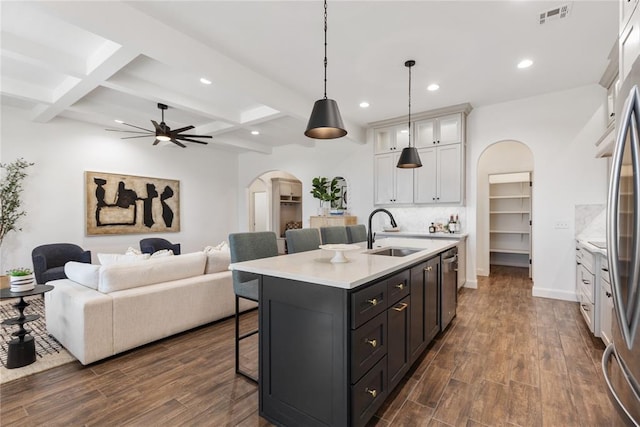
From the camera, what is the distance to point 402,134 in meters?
5.67

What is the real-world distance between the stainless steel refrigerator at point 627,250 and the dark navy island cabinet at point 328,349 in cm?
99

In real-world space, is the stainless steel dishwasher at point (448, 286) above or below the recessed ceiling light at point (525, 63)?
below

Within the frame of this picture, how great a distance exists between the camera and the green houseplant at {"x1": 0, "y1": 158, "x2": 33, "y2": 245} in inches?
182

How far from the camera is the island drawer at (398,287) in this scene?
1955 mm

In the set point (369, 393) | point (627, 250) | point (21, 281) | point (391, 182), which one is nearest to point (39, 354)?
point (21, 281)

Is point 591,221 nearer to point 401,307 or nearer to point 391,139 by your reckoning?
point 391,139

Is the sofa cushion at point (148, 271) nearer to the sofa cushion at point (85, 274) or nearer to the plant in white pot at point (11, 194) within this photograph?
the sofa cushion at point (85, 274)

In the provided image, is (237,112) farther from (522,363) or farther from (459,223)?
(522,363)

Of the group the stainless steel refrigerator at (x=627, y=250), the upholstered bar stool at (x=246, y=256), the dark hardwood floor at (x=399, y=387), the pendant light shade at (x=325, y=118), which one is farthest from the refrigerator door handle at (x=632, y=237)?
the upholstered bar stool at (x=246, y=256)

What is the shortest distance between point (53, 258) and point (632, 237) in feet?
21.2

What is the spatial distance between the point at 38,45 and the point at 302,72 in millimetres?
2731

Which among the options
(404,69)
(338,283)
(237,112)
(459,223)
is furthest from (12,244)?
(459,223)

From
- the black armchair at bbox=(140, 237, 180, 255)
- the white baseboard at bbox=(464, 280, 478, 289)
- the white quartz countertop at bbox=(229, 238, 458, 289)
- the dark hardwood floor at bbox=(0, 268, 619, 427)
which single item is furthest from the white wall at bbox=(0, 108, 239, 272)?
the white baseboard at bbox=(464, 280, 478, 289)

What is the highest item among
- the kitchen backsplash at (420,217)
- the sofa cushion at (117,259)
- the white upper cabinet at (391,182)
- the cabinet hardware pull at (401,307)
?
the white upper cabinet at (391,182)
